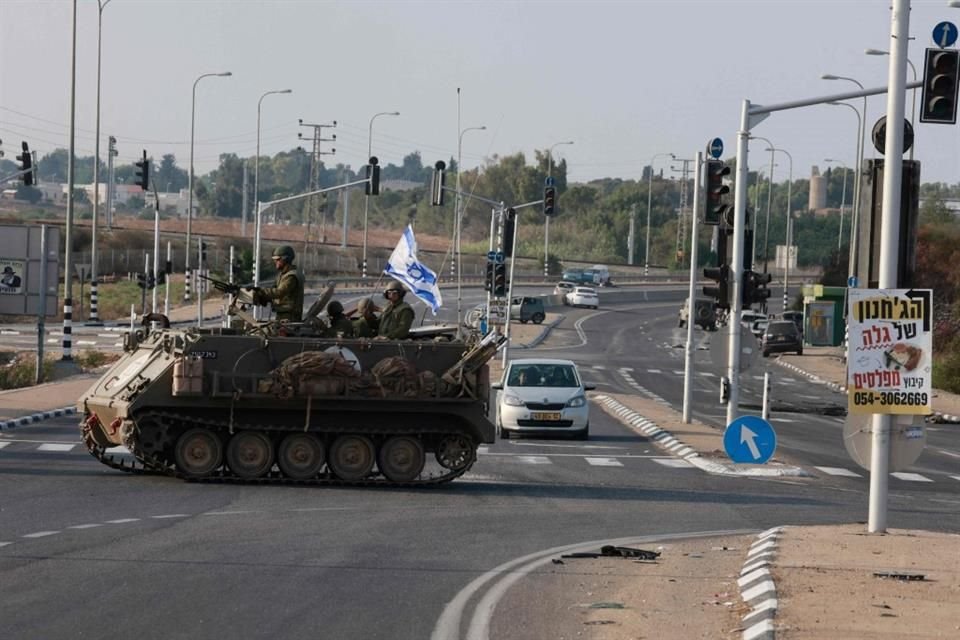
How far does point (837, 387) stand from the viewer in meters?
57.5

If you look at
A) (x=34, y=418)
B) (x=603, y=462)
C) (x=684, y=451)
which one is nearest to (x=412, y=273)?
(x=603, y=462)

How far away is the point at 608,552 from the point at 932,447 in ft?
71.4

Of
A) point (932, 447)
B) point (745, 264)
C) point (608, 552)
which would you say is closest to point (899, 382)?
point (608, 552)

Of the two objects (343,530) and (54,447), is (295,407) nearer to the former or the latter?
(343,530)

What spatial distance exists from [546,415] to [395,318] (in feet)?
31.1

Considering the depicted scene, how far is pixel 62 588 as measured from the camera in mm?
11969

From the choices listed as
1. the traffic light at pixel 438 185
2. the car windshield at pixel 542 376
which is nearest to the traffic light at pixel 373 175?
the traffic light at pixel 438 185

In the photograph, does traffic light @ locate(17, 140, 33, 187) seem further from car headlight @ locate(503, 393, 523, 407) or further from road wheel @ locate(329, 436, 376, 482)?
road wheel @ locate(329, 436, 376, 482)

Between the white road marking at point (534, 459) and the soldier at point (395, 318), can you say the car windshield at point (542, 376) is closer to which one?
the white road marking at point (534, 459)

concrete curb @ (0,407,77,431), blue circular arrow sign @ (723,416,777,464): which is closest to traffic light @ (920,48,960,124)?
blue circular arrow sign @ (723,416,777,464)

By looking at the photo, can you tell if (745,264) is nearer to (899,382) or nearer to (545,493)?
(545,493)

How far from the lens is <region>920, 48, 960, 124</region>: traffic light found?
1750 centimetres

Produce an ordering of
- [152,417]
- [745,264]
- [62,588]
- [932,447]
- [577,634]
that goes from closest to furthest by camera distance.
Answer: [577,634], [62,588], [152,417], [745,264], [932,447]

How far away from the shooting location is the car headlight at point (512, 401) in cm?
3148
